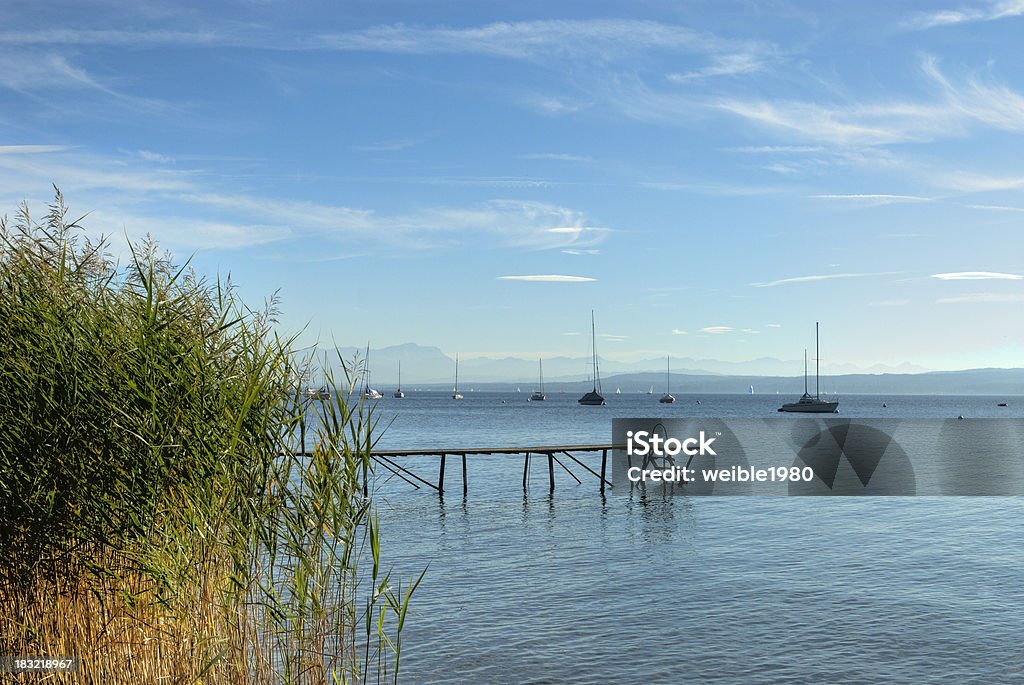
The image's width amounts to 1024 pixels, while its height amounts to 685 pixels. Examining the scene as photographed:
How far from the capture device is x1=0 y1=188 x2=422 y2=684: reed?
830cm

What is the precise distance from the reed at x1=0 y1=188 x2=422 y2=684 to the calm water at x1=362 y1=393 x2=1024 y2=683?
205 inches

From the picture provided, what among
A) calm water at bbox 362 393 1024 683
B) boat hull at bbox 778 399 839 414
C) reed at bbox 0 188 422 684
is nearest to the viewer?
reed at bbox 0 188 422 684

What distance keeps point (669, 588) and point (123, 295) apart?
44.7 ft

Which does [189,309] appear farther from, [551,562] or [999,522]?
[999,522]

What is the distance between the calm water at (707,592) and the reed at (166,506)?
5.21m

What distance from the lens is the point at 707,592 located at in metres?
19.1

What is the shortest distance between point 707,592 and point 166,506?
13.3m

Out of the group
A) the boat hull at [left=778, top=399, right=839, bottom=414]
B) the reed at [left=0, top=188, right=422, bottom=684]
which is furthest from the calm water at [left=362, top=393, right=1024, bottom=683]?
the boat hull at [left=778, top=399, right=839, bottom=414]

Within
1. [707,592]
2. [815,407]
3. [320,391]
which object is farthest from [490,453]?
[815,407]

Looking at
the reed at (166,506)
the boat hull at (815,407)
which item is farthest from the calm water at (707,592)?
the boat hull at (815,407)

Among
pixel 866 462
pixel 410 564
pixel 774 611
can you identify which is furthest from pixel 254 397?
pixel 866 462

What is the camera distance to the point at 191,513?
827cm

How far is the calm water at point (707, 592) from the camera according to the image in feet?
45.2

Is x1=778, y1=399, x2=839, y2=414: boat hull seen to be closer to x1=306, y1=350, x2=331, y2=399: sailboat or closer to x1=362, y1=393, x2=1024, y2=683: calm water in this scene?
x1=362, y1=393, x2=1024, y2=683: calm water
